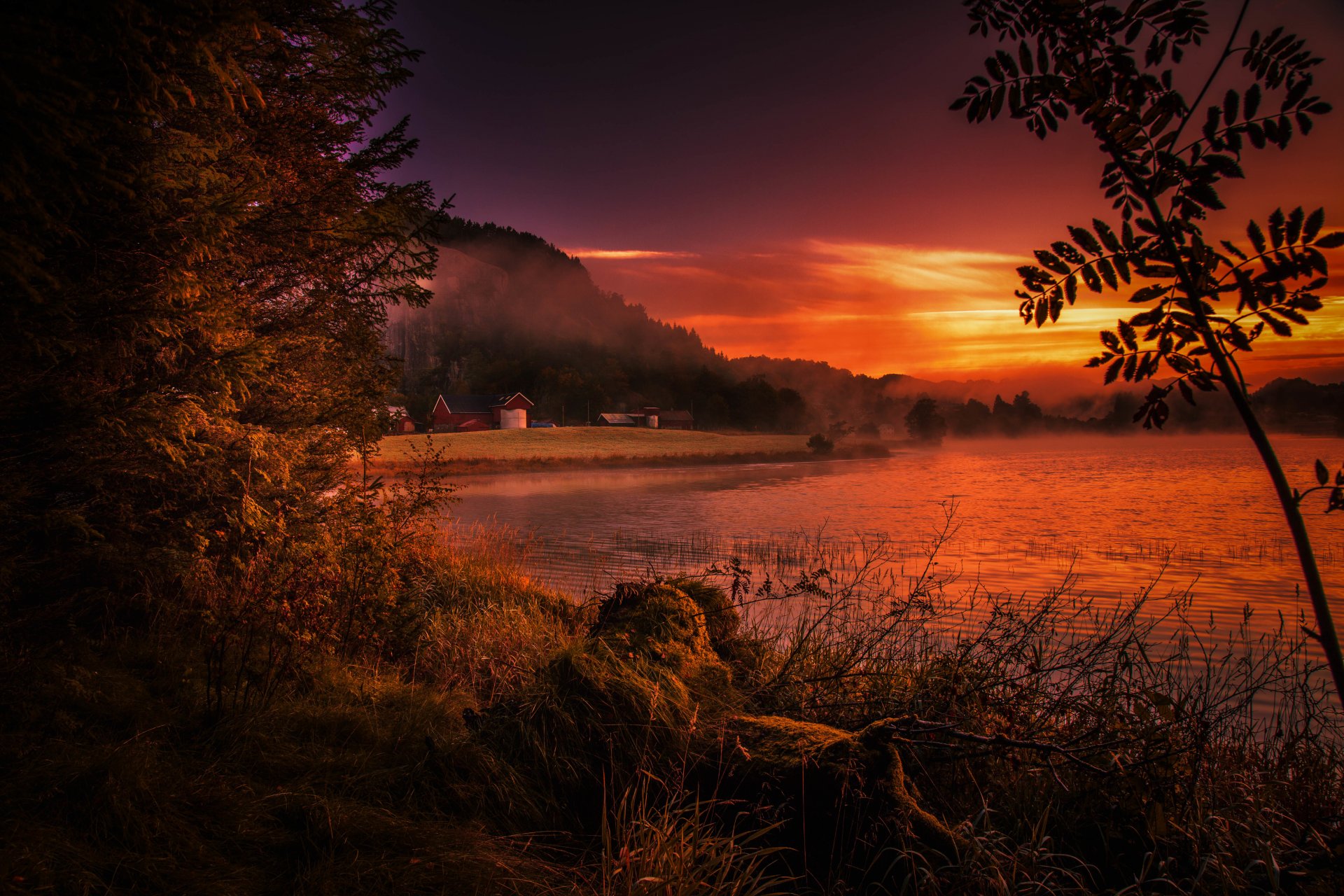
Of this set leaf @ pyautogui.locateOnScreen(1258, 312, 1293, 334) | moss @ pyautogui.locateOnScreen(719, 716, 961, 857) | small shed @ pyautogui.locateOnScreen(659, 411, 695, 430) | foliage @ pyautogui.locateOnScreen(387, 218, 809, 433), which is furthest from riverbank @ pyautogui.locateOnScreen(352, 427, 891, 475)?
foliage @ pyautogui.locateOnScreen(387, 218, 809, 433)

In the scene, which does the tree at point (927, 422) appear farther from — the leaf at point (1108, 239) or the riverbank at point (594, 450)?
the leaf at point (1108, 239)

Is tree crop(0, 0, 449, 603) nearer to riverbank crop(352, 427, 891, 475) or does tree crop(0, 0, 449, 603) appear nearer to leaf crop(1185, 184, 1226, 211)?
leaf crop(1185, 184, 1226, 211)

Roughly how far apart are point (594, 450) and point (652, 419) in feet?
190

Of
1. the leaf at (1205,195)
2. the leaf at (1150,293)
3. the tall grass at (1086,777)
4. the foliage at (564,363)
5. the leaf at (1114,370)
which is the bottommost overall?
the tall grass at (1086,777)

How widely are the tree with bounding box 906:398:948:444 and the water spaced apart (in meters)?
66.0

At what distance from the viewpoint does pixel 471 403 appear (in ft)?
339

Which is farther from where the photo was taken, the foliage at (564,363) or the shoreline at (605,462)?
the foliage at (564,363)

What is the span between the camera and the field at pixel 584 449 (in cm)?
4606

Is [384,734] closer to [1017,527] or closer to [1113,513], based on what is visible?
[1017,527]

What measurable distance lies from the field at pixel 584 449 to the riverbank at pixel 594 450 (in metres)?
0.06

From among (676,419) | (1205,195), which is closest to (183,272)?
(1205,195)

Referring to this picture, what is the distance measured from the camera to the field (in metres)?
46.1

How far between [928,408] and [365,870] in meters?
114

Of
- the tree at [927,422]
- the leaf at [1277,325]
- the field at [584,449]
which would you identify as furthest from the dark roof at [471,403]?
the leaf at [1277,325]
